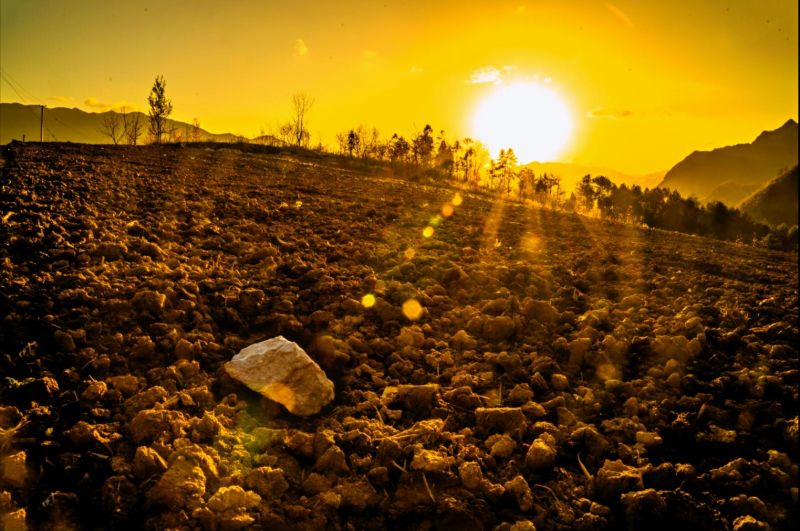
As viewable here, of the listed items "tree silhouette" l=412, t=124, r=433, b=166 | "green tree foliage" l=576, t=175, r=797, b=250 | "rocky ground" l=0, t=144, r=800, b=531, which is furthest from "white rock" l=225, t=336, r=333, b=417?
"tree silhouette" l=412, t=124, r=433, b=166

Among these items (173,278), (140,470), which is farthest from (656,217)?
(140,470)

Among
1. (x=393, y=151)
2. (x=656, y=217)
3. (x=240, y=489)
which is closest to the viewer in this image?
(x=240, y=489)

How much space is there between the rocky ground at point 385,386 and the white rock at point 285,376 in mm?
91

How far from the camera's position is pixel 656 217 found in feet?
66.9

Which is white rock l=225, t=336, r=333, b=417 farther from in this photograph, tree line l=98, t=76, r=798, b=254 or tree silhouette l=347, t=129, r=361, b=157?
tree silhouette l=347, t=129, r=361, b=157

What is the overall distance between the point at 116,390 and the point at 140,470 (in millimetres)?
740

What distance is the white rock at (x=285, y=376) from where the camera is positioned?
303 cm

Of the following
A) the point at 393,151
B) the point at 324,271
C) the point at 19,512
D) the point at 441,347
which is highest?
the point at 393,151

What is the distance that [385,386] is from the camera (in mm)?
3291

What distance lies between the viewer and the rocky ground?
227 centimetres

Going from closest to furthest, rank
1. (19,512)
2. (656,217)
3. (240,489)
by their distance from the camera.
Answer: (19,512)
(240,489)
(656,217)

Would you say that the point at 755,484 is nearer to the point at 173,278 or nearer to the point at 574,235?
the point at 173,278

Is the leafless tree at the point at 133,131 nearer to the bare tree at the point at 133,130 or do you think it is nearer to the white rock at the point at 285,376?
the bare tree at the point at 133,130

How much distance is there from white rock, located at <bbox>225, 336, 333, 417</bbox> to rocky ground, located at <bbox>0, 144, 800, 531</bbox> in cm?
9
